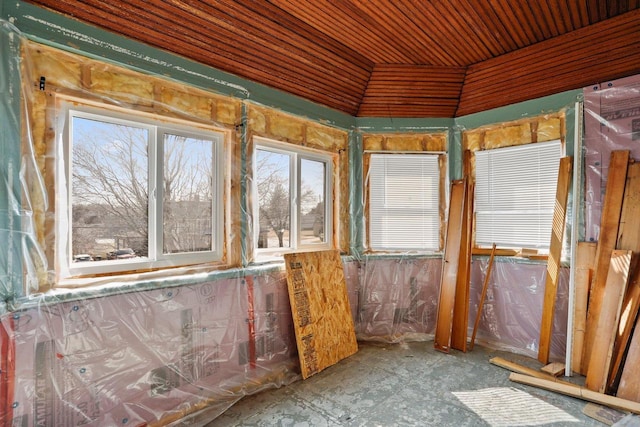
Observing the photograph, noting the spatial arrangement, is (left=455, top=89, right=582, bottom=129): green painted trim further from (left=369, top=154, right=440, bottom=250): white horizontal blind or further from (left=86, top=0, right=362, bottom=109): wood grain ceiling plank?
(left=86, top=0, right=362, bottom=109): wood grain ceiling plank

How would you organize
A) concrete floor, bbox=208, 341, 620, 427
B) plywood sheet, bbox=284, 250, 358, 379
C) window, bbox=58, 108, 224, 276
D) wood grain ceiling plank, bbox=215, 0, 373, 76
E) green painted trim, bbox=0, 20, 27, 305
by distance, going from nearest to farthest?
green painted trim, bbox=0, 20, 27, 305
window, bbox=58, 108, 224, 276
concrete floor, bbox=208, 341, 620, 427
wood grain ceiling plank, bbox=215, 0, 373, 76
plywood sheet, bbox=284, 250, 358, 379

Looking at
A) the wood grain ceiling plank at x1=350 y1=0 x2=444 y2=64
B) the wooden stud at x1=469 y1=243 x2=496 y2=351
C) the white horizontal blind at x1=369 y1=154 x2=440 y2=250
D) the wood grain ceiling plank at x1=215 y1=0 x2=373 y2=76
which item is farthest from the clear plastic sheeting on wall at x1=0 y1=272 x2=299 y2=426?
the wood grain ceiling plank at x1=350 y1=0 x2=444 y2=64

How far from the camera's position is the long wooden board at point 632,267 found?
2.58 m

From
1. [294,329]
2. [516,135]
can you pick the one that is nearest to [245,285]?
[294,329]

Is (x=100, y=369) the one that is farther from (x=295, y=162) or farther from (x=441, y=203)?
(x=441, y=203)

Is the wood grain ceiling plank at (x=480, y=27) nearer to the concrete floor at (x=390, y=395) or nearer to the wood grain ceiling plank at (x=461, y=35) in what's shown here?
the wood grain ceiling plank at (x=461, y=35)

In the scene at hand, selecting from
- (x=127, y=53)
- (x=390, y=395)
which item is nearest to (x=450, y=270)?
(x=390, y=395)

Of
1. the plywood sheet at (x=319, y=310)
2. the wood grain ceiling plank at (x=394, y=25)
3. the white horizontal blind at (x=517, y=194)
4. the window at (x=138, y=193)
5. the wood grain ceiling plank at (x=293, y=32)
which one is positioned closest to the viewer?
the window at (x=138, y=193)

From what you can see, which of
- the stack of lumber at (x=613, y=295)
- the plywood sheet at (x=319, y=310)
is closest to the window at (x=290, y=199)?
A: the plywood sheet at (x=319, y=310)

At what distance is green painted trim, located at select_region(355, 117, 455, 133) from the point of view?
3980mm

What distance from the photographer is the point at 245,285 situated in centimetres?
288

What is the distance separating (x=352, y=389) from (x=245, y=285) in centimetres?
123

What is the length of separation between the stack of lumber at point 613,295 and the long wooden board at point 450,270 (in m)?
1.05

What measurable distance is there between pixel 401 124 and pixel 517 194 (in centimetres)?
149
